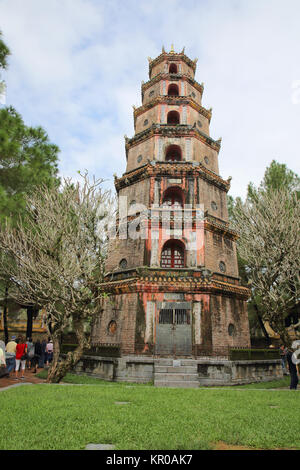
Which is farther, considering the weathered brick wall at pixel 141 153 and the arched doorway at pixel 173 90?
the arched doorway at pixel 173 90

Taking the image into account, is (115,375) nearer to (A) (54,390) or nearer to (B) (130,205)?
(A) (54,390)

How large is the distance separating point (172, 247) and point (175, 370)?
7.15 metres

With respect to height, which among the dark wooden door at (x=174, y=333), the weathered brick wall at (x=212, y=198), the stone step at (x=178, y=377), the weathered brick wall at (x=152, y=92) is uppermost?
the weathered brick wall at (x=152, y=92)

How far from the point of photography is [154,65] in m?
24.4

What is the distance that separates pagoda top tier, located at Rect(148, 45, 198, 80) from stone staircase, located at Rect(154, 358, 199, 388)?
821 inches

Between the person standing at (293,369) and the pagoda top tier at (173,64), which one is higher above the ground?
the pagoda top tier at (173,64)

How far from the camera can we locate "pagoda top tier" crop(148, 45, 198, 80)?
23.5 meters

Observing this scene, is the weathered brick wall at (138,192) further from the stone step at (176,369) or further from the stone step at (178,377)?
the stone step at (178,377)

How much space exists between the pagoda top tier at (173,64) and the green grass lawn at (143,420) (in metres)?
23.0

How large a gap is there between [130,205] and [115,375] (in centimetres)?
984

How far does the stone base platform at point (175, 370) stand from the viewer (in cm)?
1298

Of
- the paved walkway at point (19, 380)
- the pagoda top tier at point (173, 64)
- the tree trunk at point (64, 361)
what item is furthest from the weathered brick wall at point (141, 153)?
the paved walkway at point (19, 380)

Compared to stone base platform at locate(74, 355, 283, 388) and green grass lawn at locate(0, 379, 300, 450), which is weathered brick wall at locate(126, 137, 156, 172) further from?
green grass lawn at locate(0, 379, 300, 450)
